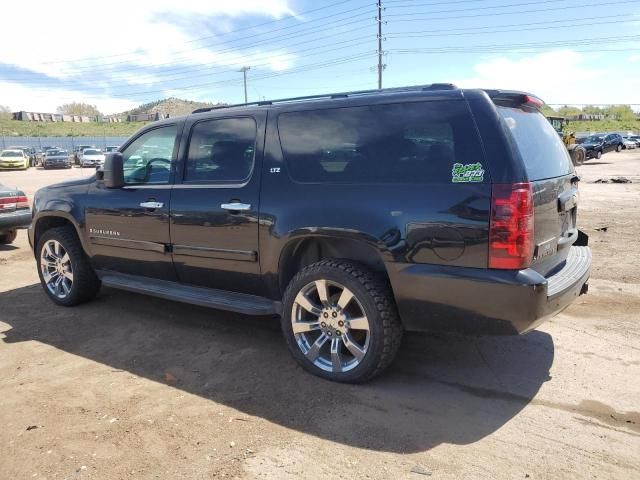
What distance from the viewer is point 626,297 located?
5.33m

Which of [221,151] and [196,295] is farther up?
[221,151]

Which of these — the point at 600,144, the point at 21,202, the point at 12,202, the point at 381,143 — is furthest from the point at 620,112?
the point at 381,143

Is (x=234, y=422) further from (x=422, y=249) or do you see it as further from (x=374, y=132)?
(x=374, y=132)

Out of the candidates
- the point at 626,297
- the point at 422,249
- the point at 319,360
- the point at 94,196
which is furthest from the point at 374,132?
the point at 626,297

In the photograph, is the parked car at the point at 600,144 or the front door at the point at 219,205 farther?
the parked car at the point at 600,144

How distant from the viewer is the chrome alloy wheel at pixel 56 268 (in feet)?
18.0

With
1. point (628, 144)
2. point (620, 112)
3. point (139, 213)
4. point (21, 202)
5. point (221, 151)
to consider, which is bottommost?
point (21, 202)

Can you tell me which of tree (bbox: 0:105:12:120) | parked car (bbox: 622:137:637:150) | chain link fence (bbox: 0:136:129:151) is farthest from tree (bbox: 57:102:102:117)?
parked car (bbox: 622:137:637:150)

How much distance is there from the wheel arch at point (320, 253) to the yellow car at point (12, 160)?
4132 centimetres

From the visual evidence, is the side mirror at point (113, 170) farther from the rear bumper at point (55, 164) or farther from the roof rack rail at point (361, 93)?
the rear bumper at point (55, 164)

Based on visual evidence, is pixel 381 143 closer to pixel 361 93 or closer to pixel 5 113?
pixel 361 93

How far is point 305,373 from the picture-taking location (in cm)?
382

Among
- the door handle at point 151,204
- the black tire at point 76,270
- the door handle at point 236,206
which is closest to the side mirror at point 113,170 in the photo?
the door handle at point 151,204

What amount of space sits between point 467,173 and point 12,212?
8402mm
